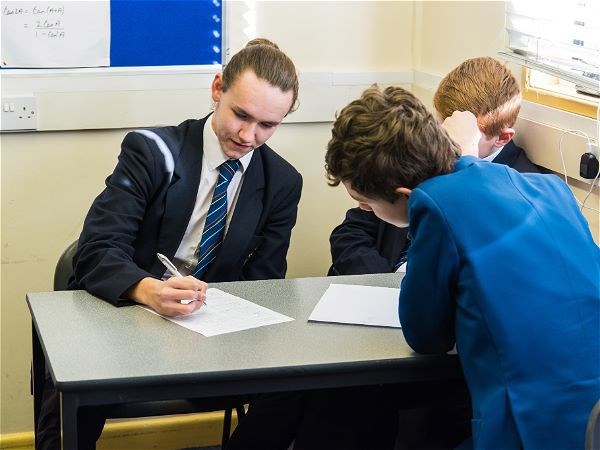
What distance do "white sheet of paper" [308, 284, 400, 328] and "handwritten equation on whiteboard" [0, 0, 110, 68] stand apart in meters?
1.19

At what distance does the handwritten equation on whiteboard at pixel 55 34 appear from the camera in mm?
2709

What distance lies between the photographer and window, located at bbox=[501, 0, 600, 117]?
2.36 meters

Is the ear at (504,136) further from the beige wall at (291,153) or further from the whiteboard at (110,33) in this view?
the whiteboard at (110,33)

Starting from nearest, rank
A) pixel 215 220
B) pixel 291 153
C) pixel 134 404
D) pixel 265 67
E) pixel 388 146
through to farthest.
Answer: pixel 388 146, pixel 134 404, pixel 265 67, pixel 215 220, pixel 291 153

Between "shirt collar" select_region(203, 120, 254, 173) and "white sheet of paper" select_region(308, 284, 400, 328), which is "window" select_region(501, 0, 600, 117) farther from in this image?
"shirt collar" select_region(203, 120, 254, 173)

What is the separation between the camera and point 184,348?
68.7 inches

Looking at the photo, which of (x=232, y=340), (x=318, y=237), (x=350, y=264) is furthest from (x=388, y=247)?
(x=232, y=340)

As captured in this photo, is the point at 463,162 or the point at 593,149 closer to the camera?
the point at 463,162

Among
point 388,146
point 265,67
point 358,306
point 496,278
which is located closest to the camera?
point 496,278

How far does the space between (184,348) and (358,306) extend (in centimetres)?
44

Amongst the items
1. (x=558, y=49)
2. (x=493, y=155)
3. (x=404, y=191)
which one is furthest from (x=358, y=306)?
(x=558, y=49)

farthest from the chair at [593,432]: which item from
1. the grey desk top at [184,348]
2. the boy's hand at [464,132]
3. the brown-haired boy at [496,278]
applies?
the boy's hand at [464,132]

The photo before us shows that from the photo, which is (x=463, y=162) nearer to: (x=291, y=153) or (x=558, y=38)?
(x=558, y=38)

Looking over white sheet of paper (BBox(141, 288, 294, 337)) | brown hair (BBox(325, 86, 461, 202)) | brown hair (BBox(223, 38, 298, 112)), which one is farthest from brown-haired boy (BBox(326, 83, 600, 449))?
brown hair (BBox(223, 38, 298, 112))
